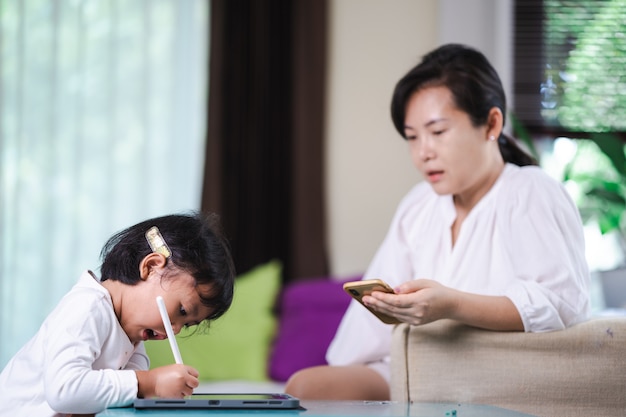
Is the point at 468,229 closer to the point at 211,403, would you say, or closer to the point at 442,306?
the point at 442,306

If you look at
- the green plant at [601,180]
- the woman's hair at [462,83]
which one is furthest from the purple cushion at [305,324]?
the woman's hair at [462,83]

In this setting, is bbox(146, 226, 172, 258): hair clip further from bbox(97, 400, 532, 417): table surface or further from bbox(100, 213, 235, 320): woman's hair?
bbox(97, 400, 532, 417): table surface

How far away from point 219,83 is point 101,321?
2169 mm

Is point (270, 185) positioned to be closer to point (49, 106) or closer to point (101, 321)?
point (49, 106)

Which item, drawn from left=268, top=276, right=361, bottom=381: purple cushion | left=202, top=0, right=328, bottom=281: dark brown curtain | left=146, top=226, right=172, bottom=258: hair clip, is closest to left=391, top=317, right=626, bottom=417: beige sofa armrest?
left=146, top=226, right=172, bottom=258: hair clip

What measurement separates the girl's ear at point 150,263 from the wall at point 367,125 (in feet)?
6.95

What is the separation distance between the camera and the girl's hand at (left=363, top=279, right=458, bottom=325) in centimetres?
159

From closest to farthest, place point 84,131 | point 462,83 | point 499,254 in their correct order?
point 499,254 → point 462,83 → point 84,131

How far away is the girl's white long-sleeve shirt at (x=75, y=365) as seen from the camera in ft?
4.24

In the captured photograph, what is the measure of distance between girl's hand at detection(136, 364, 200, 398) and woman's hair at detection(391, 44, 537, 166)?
3.27 ft

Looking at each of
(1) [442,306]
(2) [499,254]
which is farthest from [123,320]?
(2) [499,254]

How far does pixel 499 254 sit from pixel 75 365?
3.19ft

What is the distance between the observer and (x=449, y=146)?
2033 mm

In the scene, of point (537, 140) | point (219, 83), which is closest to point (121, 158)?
point (219, 83)
